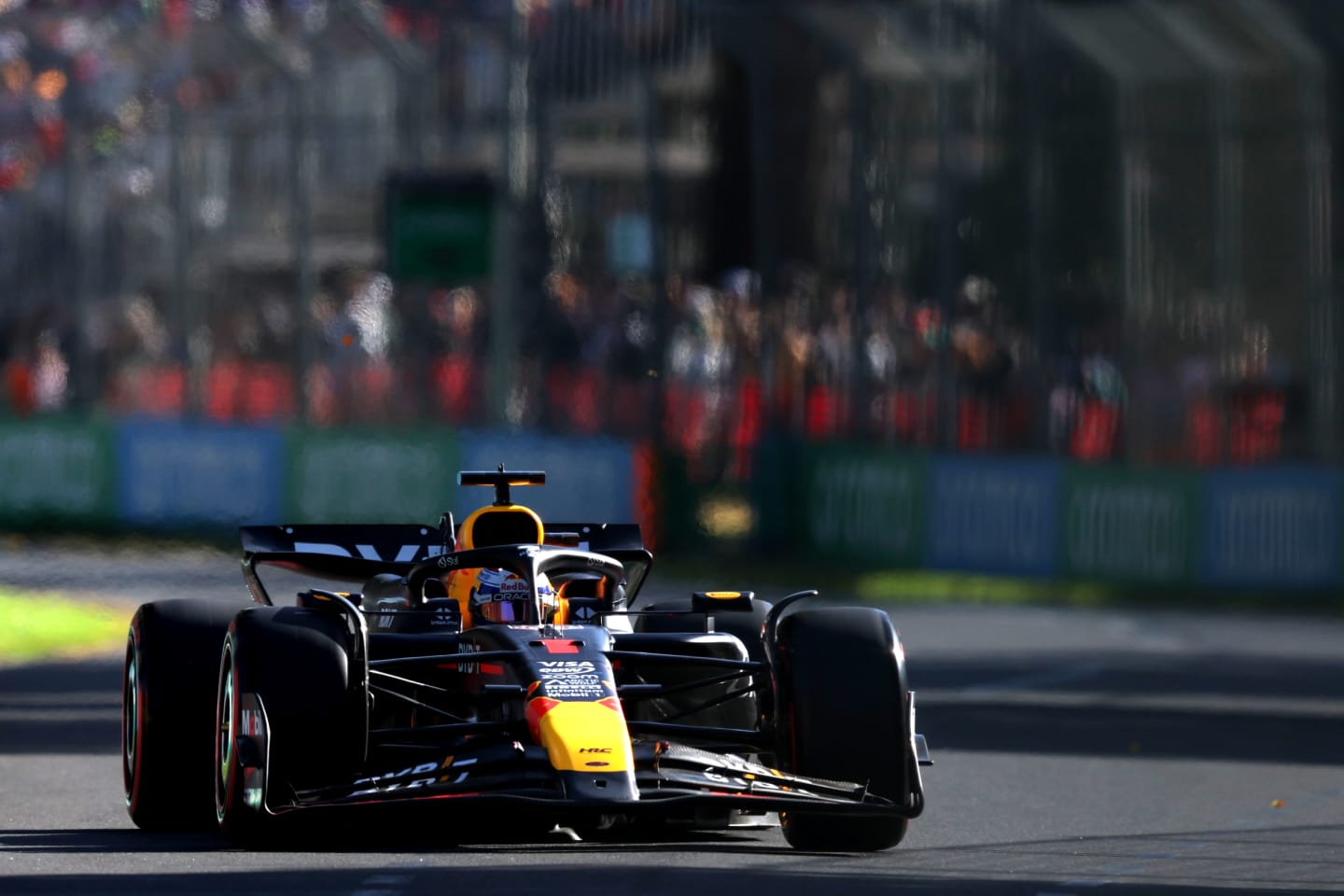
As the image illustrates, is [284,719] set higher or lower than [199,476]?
lower

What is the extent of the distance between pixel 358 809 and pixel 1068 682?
8.00 meters

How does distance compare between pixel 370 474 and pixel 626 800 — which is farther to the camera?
pixel 370 474

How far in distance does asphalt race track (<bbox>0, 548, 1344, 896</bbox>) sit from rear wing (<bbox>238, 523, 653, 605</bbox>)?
1046mm

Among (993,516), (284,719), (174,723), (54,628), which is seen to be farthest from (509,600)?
(993,516)

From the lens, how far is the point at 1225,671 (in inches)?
656

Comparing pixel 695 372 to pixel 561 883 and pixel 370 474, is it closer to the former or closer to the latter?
pixel 370 474

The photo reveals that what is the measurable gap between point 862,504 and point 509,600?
1380 centimetres

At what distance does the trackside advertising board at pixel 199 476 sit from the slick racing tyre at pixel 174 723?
51.2 ft

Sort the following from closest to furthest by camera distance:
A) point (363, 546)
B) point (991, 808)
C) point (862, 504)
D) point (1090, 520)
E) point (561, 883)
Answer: point (561, 883), point (991, 808), point (363, 546), point (1090, 520), point (862, 504)

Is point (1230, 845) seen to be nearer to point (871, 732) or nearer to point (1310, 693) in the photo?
point (871, 732)

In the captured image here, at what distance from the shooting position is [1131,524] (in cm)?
2152

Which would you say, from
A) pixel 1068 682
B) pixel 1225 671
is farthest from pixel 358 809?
pixel 1225 671

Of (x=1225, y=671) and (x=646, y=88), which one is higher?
(x=646, y=88)

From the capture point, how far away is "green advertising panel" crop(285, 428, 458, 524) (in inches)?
952
